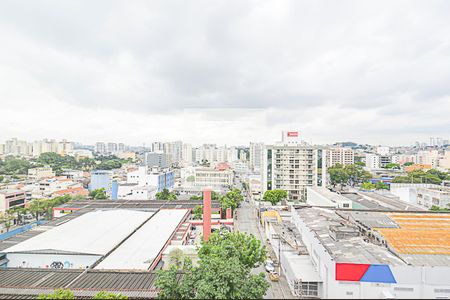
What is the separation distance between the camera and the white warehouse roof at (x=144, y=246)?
500cm

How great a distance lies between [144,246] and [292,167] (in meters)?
8.72

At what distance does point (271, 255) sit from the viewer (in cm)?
641

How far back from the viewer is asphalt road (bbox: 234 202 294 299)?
4625 mm

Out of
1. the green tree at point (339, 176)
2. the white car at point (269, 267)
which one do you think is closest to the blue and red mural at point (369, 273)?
the white car at point (269, 267)

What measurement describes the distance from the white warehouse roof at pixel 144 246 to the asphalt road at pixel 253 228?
2.15 meters

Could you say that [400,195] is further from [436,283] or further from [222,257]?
[222,257]

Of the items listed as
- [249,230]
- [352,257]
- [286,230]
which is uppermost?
[352,257]

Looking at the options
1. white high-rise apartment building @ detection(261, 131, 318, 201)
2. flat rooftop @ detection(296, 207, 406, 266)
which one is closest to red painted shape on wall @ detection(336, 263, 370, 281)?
flat rooftop @ detection(296, 207, 406, 266)

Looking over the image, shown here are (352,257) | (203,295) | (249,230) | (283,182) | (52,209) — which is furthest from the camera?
(283,182)

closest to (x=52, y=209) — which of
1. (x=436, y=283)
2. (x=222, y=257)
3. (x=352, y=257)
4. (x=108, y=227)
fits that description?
(x=108, y=227)

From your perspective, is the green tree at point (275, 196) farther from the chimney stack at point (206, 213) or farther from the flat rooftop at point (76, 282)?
the flat rooftop at point (76, 282)

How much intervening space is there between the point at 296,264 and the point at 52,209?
30.1ft

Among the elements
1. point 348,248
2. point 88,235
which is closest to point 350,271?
point 348,248

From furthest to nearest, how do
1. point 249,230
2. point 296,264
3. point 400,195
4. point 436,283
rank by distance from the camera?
point 400,195, point 249,230, point 296,264, point 436,283
